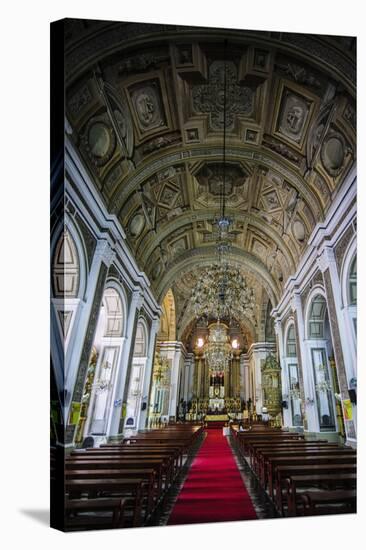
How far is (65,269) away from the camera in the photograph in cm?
626

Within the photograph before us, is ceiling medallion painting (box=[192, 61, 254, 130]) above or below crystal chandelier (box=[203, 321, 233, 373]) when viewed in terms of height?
above

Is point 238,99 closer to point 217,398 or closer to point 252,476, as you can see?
point 252,476

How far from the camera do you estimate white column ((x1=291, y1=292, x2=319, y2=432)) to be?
11.8 m

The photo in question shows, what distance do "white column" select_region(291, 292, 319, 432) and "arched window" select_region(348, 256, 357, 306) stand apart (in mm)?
4226

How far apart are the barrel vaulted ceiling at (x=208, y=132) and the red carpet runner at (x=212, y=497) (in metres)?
5.01

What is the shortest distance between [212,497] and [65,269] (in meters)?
3.74

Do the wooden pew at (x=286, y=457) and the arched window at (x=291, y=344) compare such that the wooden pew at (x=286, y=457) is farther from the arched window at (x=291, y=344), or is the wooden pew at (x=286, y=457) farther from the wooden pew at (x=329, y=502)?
the arched window at (x=291, y=344)

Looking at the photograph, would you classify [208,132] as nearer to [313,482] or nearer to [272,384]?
[313,482]

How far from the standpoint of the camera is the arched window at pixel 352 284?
7684 millimetres

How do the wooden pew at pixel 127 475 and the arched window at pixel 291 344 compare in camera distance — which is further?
the arched window at pixel 291 344

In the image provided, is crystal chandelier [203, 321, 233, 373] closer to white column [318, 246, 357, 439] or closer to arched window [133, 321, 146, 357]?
arched window [133, 321, 146, 357]

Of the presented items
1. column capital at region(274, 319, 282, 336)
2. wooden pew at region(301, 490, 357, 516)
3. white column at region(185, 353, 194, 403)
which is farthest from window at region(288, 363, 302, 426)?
wooden pew at region(301, 490, 357, 516)

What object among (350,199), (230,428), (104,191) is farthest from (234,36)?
(230,428)

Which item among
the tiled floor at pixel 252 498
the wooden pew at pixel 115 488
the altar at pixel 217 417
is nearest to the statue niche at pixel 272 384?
the altar at pixel 217 417
